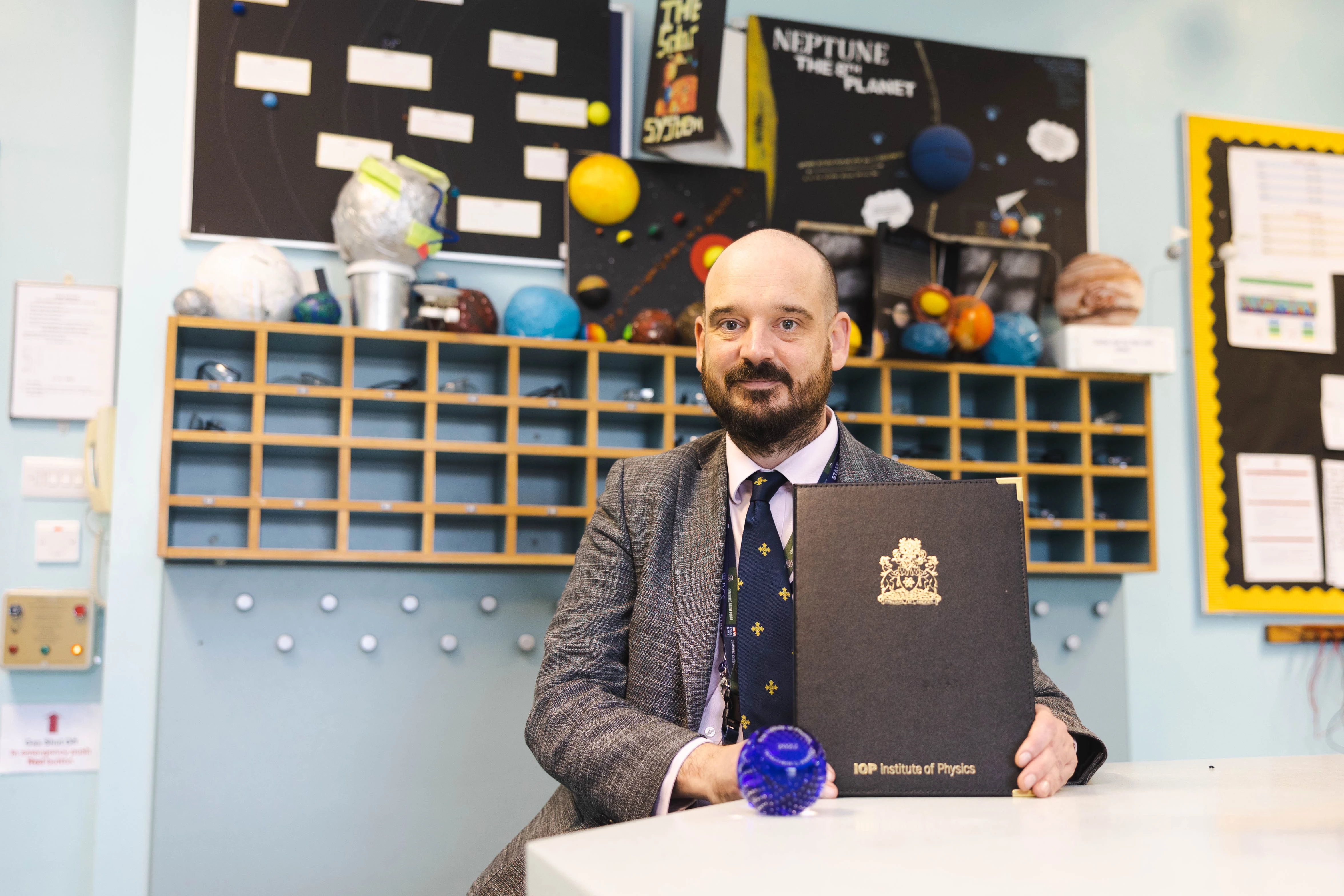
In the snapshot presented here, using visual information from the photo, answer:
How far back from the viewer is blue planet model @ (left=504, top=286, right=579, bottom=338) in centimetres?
257

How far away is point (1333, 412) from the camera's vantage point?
10.8 feet

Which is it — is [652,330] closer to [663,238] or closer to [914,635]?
[663,238]

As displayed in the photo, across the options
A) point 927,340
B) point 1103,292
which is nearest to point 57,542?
point 927,340

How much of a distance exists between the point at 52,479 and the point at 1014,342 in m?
2.48

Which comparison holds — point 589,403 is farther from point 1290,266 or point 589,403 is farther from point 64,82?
point 1290,266

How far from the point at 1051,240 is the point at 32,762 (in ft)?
9.97

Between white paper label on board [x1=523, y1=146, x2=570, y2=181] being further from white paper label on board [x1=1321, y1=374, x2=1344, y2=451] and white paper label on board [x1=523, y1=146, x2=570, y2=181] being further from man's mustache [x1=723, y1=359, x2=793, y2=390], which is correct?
white paper label on board [x1=1321, y1=374, x2=1344, y2=451]

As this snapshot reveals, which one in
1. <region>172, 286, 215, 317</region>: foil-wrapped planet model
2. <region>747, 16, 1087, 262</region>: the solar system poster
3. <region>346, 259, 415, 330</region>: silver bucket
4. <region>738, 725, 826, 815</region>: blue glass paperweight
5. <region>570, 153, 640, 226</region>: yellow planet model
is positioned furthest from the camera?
<region>747, 16, 1087, 262</region>: the solar system poster

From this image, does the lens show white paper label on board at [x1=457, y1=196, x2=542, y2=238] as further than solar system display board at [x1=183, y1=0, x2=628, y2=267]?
Yes

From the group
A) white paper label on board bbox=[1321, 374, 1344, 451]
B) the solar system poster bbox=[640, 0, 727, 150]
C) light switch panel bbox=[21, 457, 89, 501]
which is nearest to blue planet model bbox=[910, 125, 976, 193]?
the solar system poster bbox=[640, 0, 727, 150]

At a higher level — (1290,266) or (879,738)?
(1290,266)

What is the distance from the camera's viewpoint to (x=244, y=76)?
2645 millimetres

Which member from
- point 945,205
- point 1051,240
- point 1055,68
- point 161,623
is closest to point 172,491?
point 161,623

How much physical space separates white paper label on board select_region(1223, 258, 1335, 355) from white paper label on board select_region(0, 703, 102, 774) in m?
3.33
